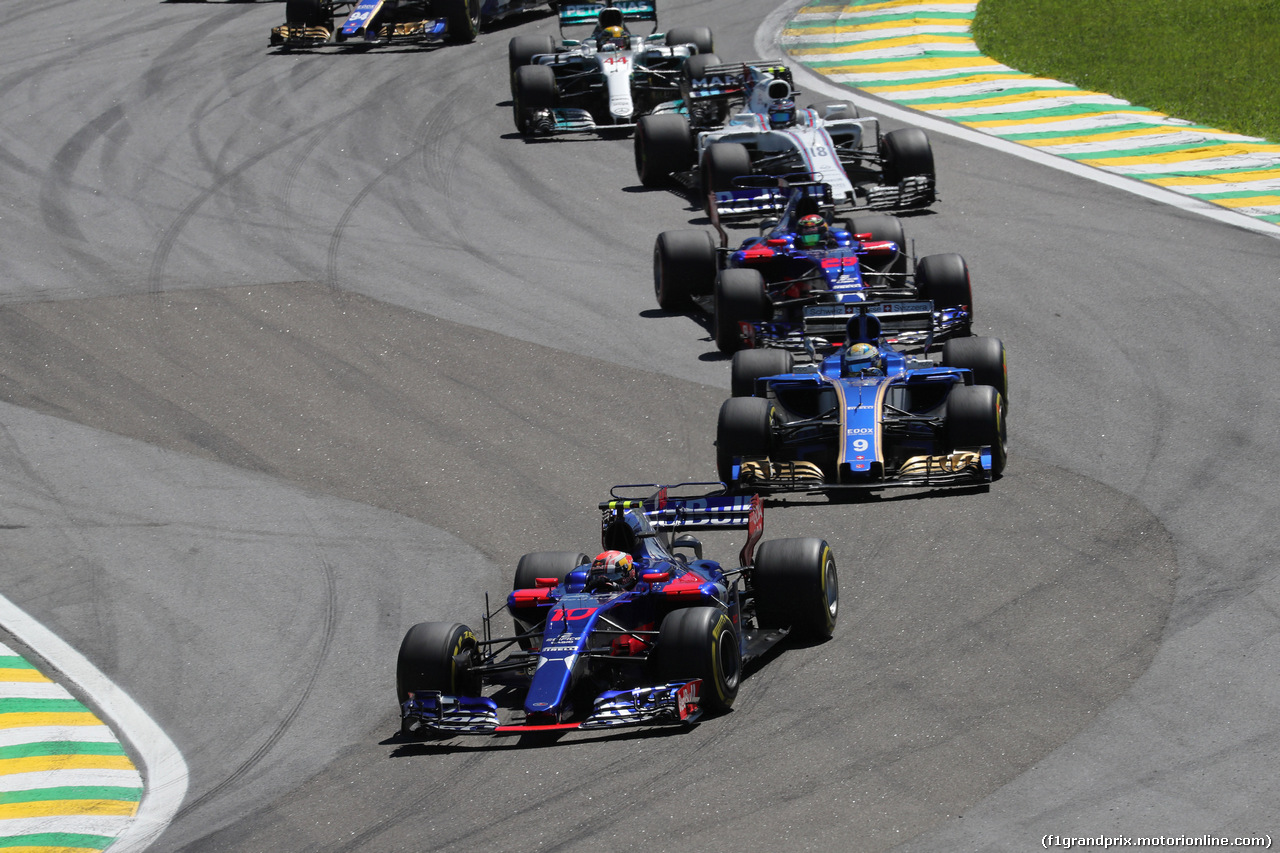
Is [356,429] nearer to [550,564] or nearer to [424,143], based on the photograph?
[550,564]

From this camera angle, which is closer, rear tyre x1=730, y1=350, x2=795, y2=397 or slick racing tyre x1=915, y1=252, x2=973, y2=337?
rear tyre x1=730, y1=350, x2=795, y2=397

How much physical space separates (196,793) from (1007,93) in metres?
23.4

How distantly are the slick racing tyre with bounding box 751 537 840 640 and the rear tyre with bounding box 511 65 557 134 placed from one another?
58.6ft

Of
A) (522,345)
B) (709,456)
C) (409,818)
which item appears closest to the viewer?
(409,818)

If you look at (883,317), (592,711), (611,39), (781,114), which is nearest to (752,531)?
(592,711)

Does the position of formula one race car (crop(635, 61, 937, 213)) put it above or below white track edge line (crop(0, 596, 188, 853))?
above

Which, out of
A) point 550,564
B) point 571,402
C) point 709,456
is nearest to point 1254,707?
point 550,564

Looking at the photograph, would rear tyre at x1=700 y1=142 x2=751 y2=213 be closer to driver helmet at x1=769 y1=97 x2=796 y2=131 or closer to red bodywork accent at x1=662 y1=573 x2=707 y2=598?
driver helmet at x1=769 y1=97 x2=796 y2=131

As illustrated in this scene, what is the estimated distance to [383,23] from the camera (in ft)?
117

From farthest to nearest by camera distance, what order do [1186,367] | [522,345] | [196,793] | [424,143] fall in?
1. [424,143]
2. [522,345]
3. [1186,367]
4. [196,793]

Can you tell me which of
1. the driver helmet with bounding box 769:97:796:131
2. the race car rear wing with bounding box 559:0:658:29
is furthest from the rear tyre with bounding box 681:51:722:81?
the driver helmet with bounding box 769:97:796:131

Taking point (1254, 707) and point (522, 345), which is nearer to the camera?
point (1254, 707)

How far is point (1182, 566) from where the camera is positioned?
14.5 metres

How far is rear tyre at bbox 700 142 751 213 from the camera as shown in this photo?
25656mm
